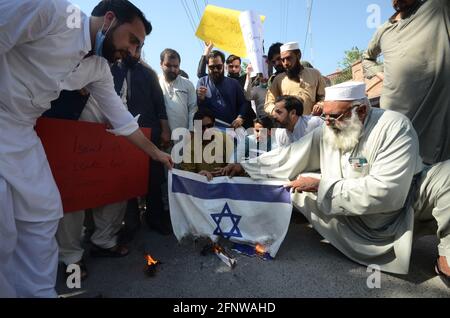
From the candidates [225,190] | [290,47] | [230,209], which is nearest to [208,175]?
[225,190]

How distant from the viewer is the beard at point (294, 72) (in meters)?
4.11

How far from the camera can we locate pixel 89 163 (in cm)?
268

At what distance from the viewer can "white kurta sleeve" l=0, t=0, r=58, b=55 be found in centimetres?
146

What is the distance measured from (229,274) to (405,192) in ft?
4.69

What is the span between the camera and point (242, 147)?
352 centimetres

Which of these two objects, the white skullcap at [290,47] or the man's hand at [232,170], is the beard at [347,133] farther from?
the white skullcap at [290,47]

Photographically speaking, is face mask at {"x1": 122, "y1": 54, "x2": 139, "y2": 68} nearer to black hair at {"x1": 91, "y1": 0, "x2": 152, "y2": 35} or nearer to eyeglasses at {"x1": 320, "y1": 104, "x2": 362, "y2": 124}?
black hair at {"x1": 91, "y1": 0, "x2": 152, "y2": 35}

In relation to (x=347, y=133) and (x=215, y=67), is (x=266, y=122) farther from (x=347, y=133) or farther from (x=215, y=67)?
(x=347, y=133)

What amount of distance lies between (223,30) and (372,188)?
359cm

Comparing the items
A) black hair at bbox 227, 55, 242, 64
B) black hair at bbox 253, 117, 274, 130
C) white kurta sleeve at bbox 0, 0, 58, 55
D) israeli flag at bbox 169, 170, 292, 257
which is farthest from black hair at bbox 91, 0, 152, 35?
black hair at bbox 227, 55, 242, 64

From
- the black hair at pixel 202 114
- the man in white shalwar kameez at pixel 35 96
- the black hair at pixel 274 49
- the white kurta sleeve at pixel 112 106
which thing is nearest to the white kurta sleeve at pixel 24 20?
the man in white shalwar kameez at pixel 35 96

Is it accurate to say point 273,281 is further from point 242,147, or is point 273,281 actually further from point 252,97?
point 252,97

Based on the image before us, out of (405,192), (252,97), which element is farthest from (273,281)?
(252,97)

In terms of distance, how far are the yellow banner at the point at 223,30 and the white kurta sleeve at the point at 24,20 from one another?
11.0 ft
